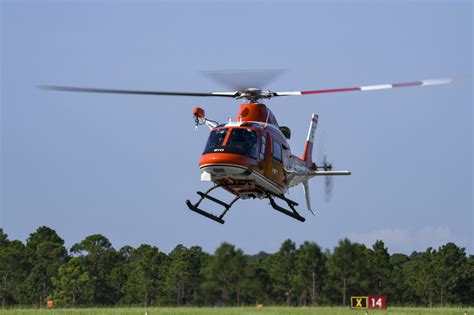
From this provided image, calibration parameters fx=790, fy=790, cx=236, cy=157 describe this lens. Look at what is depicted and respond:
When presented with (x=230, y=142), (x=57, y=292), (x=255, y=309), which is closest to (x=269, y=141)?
(x=230, y=142)

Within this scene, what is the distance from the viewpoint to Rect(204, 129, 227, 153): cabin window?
26922 millimetres

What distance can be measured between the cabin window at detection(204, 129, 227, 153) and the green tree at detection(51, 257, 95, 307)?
60.1 metres

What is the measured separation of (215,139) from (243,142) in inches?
39.6

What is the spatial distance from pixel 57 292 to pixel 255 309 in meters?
41.8

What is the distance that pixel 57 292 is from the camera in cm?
8525

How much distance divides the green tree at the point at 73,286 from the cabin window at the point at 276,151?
5906cm

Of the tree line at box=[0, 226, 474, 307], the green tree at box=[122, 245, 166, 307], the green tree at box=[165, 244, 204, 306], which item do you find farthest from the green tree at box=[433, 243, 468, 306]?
the green tree at box=[122, 245, 166, 307]

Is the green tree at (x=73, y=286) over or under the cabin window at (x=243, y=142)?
under

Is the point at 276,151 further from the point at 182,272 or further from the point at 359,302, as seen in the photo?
the point at 182,272

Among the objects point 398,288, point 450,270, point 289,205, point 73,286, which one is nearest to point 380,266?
point 398,288

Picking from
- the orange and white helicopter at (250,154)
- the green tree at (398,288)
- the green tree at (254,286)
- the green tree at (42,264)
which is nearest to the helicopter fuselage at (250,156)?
the orange and white helicopter at (250,154)

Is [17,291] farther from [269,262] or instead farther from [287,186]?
[287,186]

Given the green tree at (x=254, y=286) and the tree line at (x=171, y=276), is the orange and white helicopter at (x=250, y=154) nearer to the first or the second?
the green tree at (x=254, y=286)

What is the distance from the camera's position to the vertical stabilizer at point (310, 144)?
114 ft
